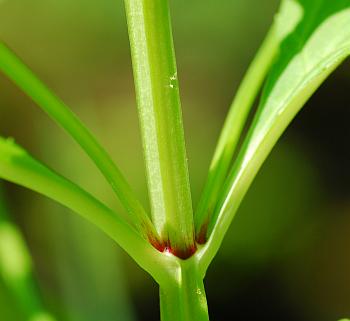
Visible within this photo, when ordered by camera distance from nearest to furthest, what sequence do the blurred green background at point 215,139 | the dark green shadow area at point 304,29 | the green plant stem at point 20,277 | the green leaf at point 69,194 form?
the green leaf at point 69,194 → the dark green shadow area at point 304,29 → the green plant stem at point 20,277 → the blurred green background at point 215,139

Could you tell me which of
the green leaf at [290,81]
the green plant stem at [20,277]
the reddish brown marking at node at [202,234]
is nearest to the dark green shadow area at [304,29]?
the green leaf at [290,81]

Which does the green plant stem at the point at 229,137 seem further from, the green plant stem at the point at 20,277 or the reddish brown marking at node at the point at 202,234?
the green plant stem at the point at 20,277

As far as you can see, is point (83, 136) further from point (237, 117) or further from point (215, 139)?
point (215, 139)

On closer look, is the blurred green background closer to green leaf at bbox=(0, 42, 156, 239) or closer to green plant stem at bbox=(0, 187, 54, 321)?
green plant stem at bbox=(0, 187, 54, 321)

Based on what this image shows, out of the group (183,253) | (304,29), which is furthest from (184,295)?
(304,29)

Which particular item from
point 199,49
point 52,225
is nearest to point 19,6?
point 199,49

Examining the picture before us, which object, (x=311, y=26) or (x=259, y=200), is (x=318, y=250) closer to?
(x=259, y=200)

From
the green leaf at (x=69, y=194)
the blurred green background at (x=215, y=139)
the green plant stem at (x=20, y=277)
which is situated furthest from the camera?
the blurred green background at (x=215, y=139)

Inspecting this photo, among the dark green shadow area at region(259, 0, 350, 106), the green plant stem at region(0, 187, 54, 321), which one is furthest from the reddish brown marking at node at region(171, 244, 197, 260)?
the green plant stem at region(0, 187, 54, 321)
